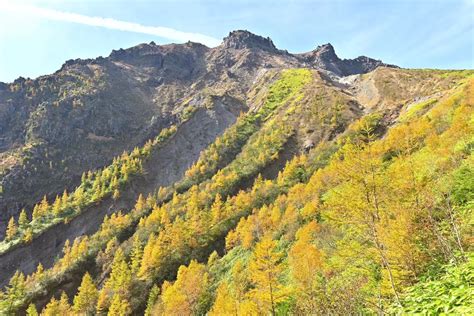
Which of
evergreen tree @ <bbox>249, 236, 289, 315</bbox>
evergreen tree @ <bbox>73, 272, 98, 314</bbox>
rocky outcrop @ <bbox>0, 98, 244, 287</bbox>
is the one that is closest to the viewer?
evergreen tree @ <bbox>249, 236, 289, 315</bbox>

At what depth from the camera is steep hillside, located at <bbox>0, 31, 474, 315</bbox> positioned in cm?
1655

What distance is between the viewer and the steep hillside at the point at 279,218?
651 inches

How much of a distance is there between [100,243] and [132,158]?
66612 mm

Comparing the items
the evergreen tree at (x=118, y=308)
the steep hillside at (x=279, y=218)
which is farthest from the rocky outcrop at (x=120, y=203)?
the evergreen tree at (x=118, y=308)

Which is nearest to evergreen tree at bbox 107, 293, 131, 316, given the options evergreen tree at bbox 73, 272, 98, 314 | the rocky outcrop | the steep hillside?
the steep hillside

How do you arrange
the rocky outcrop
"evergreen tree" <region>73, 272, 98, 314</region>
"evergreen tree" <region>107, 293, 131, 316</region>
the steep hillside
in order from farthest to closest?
the rocky outcrop → "evergreen tree" <region>73, 272, 98, 314</region> → "evergreen tree" <region>107, 293, 131, 316</region> → the steep hillside

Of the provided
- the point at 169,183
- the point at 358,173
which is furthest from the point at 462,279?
the point at 169,183

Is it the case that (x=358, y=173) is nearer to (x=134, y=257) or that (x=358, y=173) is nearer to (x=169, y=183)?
(x=134, y=257)

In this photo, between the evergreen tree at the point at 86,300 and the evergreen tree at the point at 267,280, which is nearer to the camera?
the evergreen tree at the point at 267,280

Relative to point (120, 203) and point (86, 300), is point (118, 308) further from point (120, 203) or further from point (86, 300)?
point (120, 203)

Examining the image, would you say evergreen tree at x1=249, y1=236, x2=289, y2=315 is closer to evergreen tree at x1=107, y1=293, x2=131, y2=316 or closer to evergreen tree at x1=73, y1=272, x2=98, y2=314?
evergreen tree at x1=107, y1=293, x2=131, y2=316

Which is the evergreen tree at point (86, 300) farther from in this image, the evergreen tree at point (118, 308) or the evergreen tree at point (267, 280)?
the evergreen tree at point (267, 280)

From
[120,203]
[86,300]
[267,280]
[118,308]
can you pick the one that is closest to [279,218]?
[118,308]

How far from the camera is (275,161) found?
142 metres
